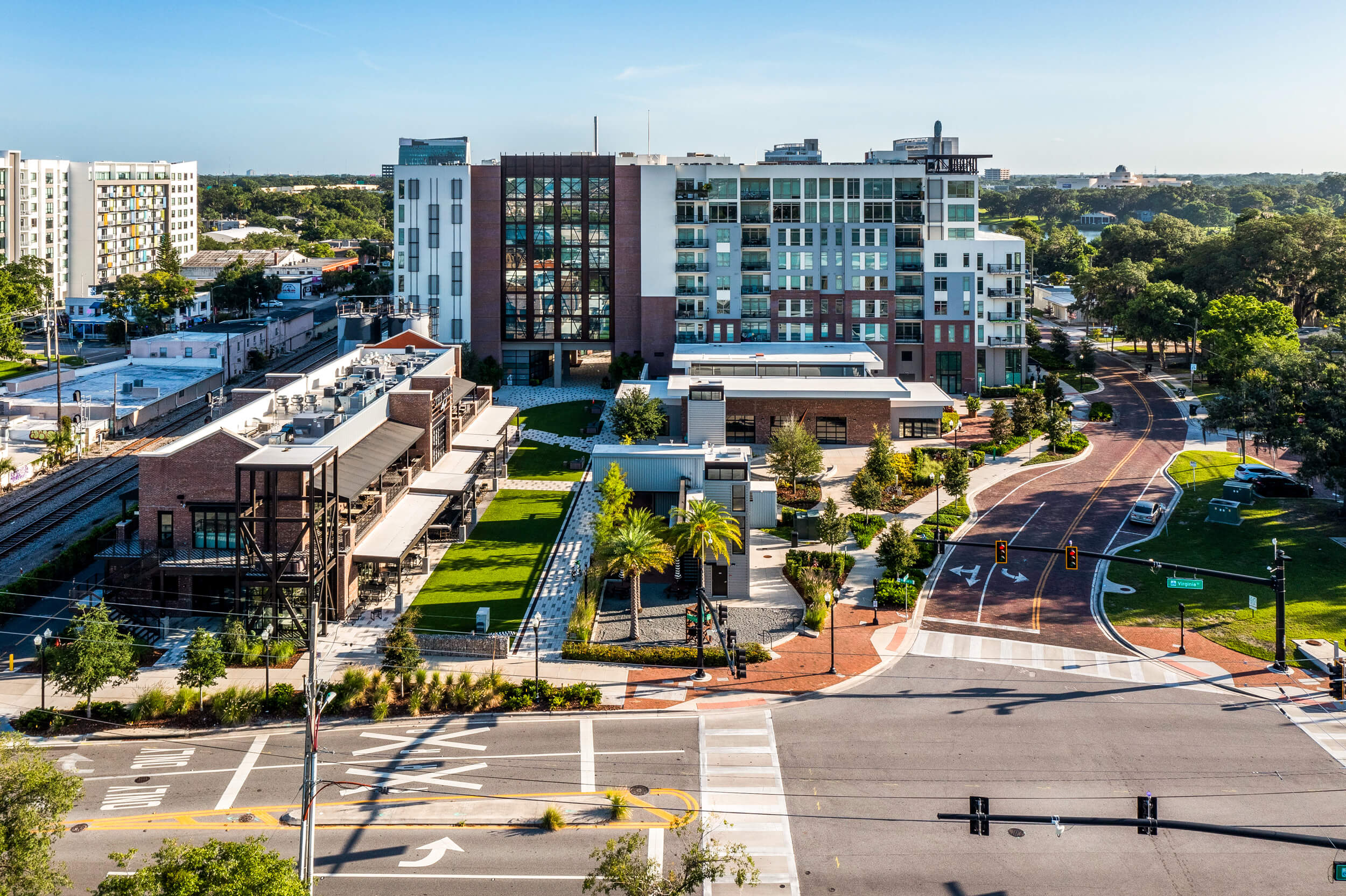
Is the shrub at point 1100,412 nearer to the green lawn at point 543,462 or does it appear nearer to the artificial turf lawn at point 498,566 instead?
the green lawn at point 543,462

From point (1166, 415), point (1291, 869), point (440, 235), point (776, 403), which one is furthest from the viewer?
point (440, 235)

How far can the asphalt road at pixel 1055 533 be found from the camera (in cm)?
5472

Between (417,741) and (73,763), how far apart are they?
12628 mm

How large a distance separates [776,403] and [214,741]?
58.3 metres

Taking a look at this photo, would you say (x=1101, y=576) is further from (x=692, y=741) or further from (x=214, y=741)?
(x=214, y=741)

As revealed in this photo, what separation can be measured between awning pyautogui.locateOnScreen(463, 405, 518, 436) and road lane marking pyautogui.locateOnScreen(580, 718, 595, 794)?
41.0 meters

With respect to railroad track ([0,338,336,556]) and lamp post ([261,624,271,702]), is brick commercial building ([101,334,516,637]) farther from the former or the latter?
railroad track ([0,338,336,556])

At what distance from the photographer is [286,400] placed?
63219mm

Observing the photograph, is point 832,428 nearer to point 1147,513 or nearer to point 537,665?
point 1147,513

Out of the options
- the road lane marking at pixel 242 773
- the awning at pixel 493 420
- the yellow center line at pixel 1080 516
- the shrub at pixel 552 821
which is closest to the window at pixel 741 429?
the awning at pixel 493 420

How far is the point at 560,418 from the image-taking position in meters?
Answer: 101

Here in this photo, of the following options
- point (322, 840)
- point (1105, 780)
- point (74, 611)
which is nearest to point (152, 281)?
point (74, 611)

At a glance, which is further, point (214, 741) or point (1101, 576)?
point (1101, 576)

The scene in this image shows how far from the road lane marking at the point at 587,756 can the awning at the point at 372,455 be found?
17.8 meters
